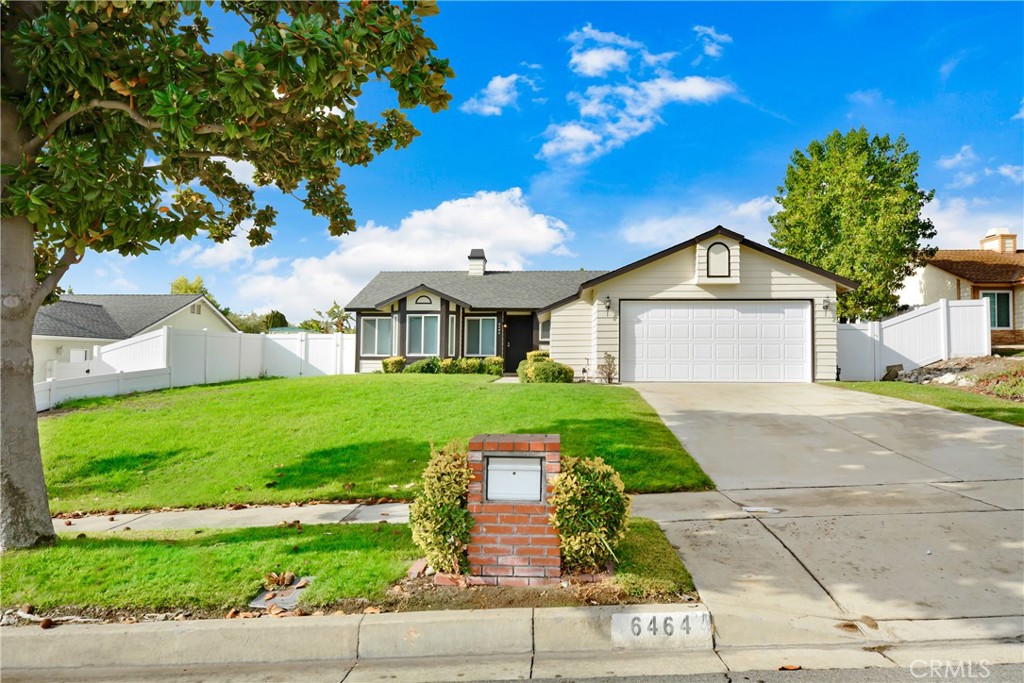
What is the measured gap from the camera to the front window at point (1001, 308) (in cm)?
2362

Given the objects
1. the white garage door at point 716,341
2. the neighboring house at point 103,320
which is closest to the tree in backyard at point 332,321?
the neighboring house at point 103,320

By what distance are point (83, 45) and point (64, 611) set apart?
4.27m

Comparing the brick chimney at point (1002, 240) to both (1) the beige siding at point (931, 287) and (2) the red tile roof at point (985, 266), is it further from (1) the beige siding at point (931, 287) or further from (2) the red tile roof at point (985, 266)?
(1) the beige siding at point (931, 287)

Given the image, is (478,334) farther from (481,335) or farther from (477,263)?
(477,263)

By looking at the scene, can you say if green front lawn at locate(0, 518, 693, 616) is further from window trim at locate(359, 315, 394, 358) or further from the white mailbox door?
window trim at locate(359, 315, 394, 358)

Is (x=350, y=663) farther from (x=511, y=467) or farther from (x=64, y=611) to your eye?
(x=64, y=611)

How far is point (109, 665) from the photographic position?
10.7 ft

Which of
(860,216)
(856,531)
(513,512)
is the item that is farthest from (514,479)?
(860,216)

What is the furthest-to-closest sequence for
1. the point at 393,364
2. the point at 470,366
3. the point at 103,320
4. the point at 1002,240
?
the point at 1002,240 < the point at 103,320 < the point at 393,364 < the point at 470,366

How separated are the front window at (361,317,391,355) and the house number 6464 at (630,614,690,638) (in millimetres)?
20446

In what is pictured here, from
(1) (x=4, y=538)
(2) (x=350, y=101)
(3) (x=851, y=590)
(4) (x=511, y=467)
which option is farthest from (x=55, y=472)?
(3) (x=851, y=590)

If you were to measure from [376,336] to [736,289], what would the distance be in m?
14.9

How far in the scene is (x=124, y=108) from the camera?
14.8 ft

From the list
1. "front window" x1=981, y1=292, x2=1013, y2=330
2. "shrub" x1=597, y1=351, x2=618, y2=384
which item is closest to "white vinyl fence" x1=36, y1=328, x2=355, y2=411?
"shrub" x1=597, y1=351, x2=618, y2=384
